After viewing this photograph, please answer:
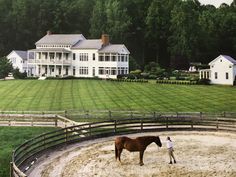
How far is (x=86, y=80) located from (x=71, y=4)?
49.4 m

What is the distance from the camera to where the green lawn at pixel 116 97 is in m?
50.9

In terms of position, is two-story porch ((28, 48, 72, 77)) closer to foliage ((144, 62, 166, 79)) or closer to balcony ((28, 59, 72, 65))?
balcony ((28, 59, 72, 65))

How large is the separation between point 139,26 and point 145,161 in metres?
87.4

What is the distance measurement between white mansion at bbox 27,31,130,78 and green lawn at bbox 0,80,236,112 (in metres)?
11.8

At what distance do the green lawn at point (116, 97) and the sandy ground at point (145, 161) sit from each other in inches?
771

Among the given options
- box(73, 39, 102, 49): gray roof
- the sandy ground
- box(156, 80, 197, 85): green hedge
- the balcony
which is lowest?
the sandy ground

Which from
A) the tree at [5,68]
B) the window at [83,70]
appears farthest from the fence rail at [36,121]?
the window at [83,70]

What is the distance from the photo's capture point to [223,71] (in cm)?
6819

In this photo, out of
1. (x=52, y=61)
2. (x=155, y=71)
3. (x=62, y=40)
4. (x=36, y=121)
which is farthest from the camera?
(x=62, y=40)

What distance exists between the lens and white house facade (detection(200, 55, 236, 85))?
67325mm

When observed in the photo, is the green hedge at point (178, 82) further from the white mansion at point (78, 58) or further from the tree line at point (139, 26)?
the tree line at point (139, 26)

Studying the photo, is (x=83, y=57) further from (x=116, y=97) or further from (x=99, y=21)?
(x=116, y=97)

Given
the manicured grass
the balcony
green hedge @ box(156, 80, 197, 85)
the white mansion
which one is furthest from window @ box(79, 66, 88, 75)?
the manicured grass

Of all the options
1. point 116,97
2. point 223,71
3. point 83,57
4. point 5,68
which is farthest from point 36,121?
point 5,68
